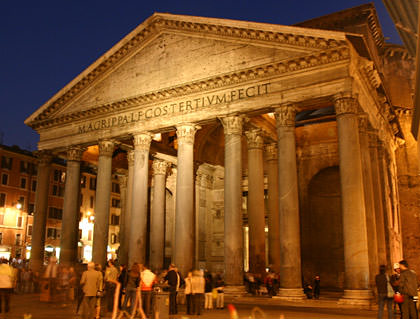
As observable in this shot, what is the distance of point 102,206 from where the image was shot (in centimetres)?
2158

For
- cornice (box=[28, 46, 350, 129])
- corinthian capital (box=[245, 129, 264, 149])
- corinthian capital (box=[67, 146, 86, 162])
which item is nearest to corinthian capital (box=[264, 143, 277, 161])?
corinthian capital (box=[245, 129, 264, 149])

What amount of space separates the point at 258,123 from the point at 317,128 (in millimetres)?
4278

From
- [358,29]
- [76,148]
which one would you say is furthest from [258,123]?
[76,148]

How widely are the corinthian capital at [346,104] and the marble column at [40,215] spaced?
16919mm

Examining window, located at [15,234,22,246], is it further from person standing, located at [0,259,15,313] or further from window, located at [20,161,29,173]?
person standing, located at [0,259,15,313]

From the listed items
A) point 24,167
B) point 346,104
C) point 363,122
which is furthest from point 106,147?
point 24,167

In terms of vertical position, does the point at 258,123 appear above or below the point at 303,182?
above

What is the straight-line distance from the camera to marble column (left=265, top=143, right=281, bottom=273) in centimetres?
2095

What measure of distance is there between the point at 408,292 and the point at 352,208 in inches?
251

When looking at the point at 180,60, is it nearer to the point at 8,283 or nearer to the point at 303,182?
the point at 303,182

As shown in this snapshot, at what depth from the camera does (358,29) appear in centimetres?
2375

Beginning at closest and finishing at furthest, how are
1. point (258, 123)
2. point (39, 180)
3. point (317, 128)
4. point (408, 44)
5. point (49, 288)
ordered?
point (408, 44) < point (49, 288) < point (258, 123) < point (317, 128) < point (39, 180)

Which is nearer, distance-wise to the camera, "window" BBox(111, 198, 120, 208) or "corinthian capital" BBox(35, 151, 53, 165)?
"corinthian capital" BBox(35, 151, 53, 165)

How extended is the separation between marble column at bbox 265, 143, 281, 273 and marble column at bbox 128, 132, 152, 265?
6.23 m
